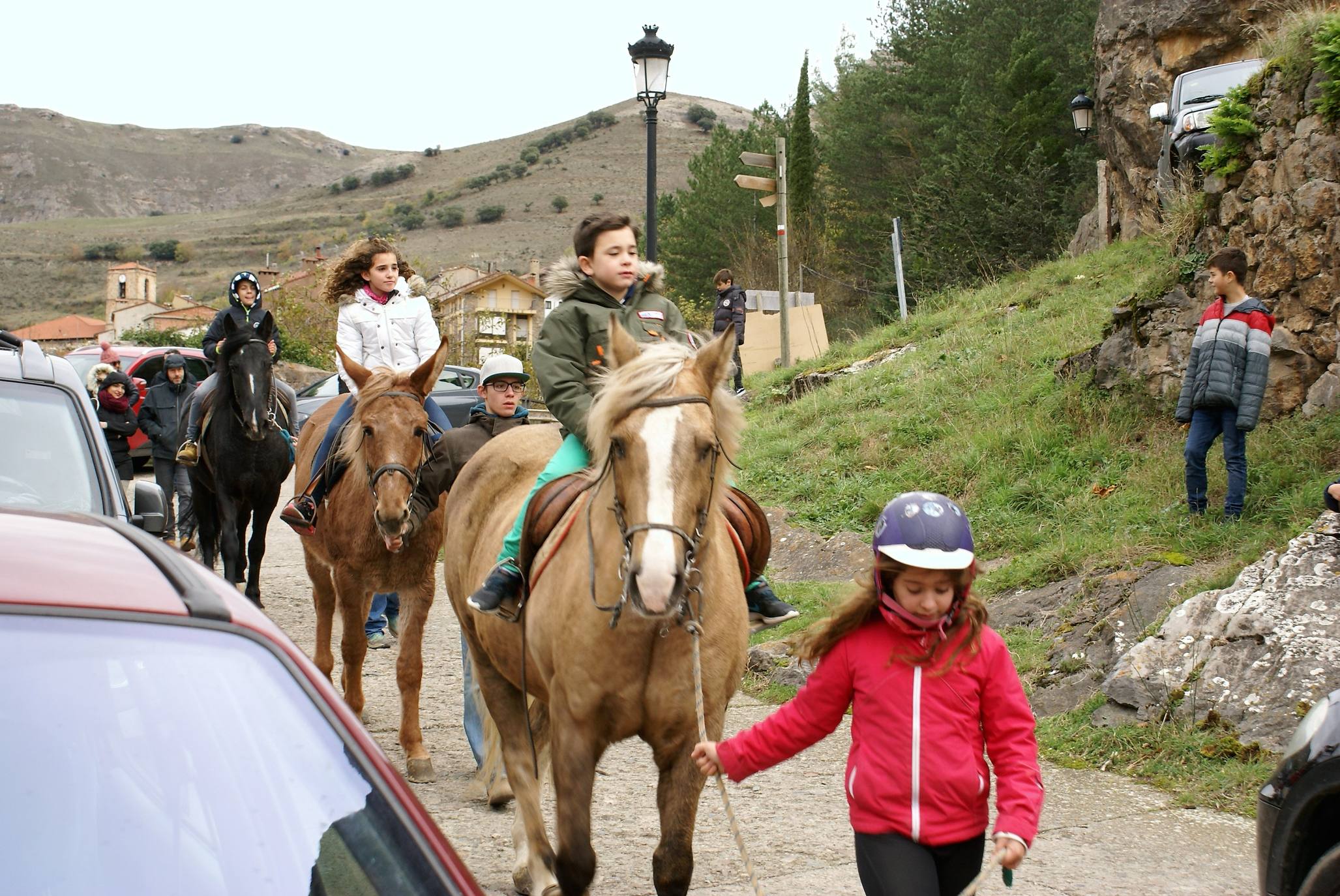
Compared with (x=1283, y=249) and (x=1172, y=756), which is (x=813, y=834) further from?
(x=1283, y=249)

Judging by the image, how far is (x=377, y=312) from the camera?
8.58 meters

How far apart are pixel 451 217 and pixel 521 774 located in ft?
390

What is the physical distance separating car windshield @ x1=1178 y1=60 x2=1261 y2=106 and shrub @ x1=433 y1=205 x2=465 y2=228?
4242 inches

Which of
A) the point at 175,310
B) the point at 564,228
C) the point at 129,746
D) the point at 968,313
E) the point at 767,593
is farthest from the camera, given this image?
the point at 564,228

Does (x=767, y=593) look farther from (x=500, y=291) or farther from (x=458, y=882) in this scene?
(x=500, y=291)

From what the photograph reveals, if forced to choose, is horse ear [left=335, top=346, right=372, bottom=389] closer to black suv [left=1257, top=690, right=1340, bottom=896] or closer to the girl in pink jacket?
the girl in pink jacket

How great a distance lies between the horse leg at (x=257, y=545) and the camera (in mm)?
10336

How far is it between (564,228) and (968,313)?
9673 centimetres

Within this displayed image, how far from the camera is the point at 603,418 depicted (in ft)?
13.1

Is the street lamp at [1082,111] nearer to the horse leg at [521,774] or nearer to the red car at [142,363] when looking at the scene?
the red car at [142,363]

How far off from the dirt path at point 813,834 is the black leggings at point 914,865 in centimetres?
183

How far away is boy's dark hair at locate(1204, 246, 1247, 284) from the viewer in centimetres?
873

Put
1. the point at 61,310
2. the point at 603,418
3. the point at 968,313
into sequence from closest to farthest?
the point at 603,418 < the point at 968,313 < the point at 61,310

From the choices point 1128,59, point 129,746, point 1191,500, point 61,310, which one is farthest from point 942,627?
point 61,310
